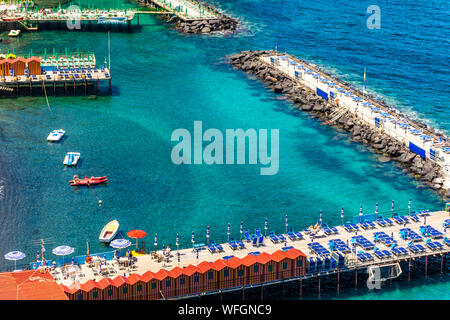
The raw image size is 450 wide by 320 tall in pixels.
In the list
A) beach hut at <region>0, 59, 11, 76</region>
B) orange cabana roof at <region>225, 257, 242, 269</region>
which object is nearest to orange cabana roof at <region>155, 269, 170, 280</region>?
orange cabana roof at <region>225, 257, 242, 269</region>

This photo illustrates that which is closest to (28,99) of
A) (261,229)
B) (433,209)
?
(261,229)

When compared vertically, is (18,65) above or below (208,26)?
below

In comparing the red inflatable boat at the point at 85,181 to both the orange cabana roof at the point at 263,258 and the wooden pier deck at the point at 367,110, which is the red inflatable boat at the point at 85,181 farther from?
the wooden pier deck at the point at 367,110

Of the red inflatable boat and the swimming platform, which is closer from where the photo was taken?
the swimming platform

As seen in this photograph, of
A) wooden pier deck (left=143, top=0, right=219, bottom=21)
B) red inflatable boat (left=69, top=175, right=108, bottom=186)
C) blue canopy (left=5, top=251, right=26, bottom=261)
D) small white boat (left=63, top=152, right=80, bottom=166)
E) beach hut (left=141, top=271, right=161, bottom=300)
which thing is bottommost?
beach hut (left=141, top=271, right=161, bottom=300)

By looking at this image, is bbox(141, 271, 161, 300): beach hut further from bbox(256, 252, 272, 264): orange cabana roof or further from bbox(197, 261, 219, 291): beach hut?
bbox(256, 252, 272, 264): orange cabana roof

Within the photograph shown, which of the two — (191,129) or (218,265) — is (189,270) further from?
(191,129)

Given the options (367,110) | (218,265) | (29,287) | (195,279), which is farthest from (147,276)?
(367,110)
